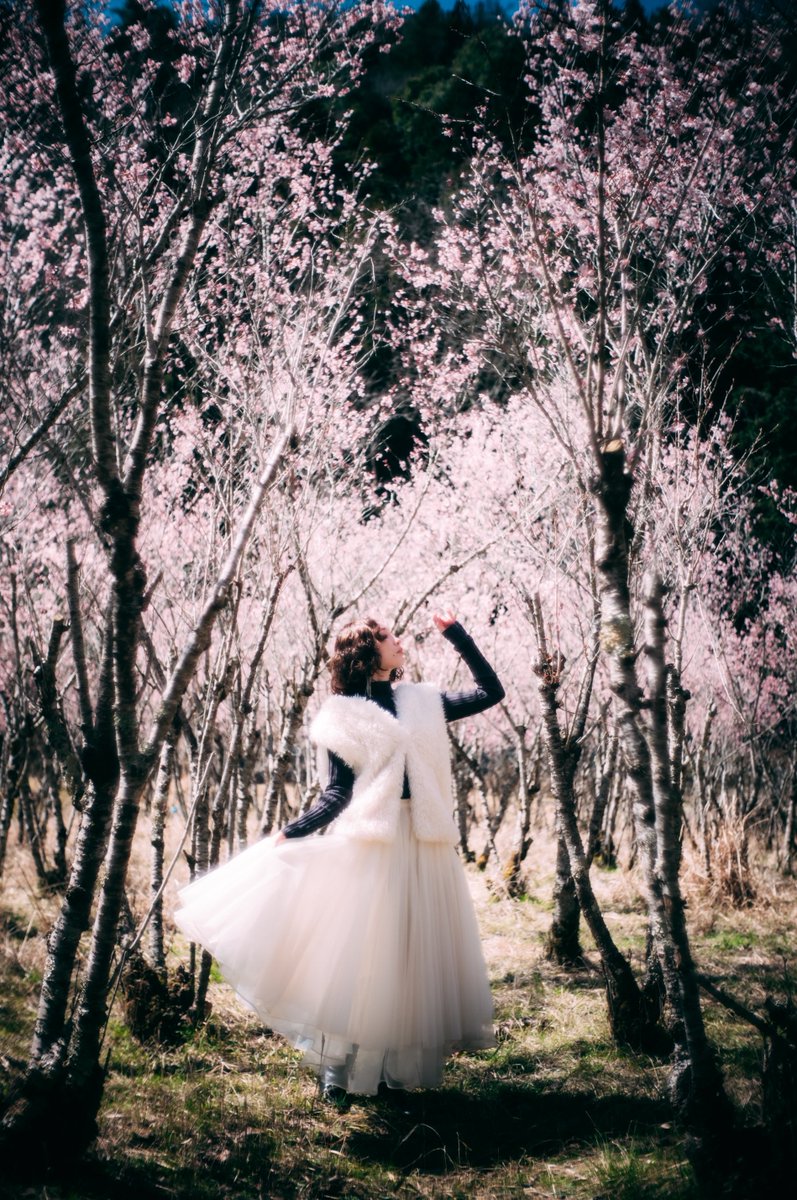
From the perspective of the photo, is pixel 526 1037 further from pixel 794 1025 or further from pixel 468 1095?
pixel 794 1025

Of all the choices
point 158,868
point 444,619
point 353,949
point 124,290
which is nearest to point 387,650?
point 444,619

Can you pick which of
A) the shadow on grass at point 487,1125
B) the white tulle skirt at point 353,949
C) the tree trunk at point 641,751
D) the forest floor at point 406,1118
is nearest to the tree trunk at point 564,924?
the forest floor at point 406,1118

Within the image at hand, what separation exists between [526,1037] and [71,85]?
14.8 ft

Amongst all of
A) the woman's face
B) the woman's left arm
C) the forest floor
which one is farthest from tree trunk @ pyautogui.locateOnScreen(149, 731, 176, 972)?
the woman's left arm

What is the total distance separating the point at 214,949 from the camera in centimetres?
261

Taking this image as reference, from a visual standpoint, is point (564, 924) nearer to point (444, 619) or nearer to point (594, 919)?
point (594, 919)

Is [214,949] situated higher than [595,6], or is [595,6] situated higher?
[595,6]

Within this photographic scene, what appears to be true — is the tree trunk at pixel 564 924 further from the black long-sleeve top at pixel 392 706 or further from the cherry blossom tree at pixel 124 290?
the cherry blossom tree at pixel 124 290

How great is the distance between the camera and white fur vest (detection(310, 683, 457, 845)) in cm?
281

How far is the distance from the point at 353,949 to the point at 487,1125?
92cm

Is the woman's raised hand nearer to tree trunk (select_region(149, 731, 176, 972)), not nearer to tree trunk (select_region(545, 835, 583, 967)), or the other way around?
tree trunk (select_region(149, 731, 176, 972))

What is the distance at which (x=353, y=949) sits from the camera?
8.88ft

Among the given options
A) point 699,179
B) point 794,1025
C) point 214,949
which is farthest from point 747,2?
point 214,949

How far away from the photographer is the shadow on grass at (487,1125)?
2594 millimetres
